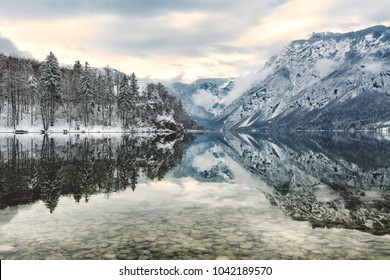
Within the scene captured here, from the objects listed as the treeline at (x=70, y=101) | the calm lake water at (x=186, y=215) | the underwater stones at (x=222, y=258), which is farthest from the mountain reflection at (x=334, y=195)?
the treeline at (x=70, y=101)

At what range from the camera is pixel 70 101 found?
124500 millimetres

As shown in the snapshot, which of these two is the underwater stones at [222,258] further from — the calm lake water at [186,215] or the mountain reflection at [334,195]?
the mountain reflection at [334,195]

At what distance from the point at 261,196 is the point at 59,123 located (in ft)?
376

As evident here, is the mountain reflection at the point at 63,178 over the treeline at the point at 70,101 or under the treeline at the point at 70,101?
under

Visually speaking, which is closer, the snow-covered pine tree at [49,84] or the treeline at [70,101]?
the snow-covered pine tree at [49,84]

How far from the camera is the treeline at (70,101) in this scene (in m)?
110

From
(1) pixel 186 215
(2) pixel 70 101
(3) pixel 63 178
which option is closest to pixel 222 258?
(1) pixel 186 215

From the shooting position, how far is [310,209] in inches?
733

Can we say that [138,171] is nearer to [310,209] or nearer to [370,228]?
[310,209]

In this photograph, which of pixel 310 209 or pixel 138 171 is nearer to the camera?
pixel 310 209

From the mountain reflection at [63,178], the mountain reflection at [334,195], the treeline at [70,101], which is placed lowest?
the mountain reflection at [334,195]

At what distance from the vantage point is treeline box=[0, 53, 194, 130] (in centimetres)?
Answer: 11050

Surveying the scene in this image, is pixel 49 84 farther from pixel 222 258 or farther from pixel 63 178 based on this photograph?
pixel 222 258
